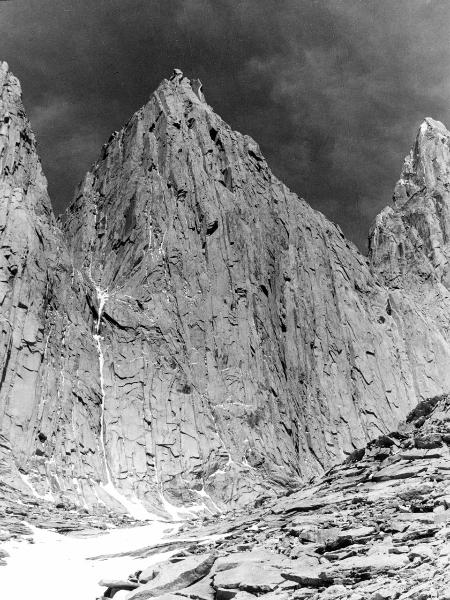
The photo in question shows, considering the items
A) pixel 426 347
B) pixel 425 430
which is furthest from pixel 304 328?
pixel 425 430

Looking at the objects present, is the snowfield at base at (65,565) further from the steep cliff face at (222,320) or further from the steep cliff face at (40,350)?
the steep cliff face at (222,320)

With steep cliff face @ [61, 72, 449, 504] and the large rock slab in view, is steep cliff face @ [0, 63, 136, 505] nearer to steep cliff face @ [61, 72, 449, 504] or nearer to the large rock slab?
steep cliff face @ [61, 72, 449, 504]

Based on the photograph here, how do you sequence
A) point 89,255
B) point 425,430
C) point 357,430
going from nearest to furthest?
point 425,430 → point 357,430 → point 89,255

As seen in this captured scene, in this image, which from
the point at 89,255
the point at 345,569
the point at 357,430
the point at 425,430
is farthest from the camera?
the point at 89,255

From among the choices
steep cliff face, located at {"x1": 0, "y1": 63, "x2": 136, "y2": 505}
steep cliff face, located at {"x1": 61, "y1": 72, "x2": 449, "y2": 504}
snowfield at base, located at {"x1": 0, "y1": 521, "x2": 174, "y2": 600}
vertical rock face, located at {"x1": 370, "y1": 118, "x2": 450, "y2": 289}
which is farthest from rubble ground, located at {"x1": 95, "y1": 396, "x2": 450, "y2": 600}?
vertical rock face, located at {"x1": 370, "y1": 118, "x2": 450, "y2": 289}

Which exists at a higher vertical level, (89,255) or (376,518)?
(89,255)

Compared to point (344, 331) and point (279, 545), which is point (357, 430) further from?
point (279, 545)

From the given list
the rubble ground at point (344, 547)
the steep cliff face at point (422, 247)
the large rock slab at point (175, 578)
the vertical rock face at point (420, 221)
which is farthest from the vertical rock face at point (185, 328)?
the large rock slab at point (175, 578)
